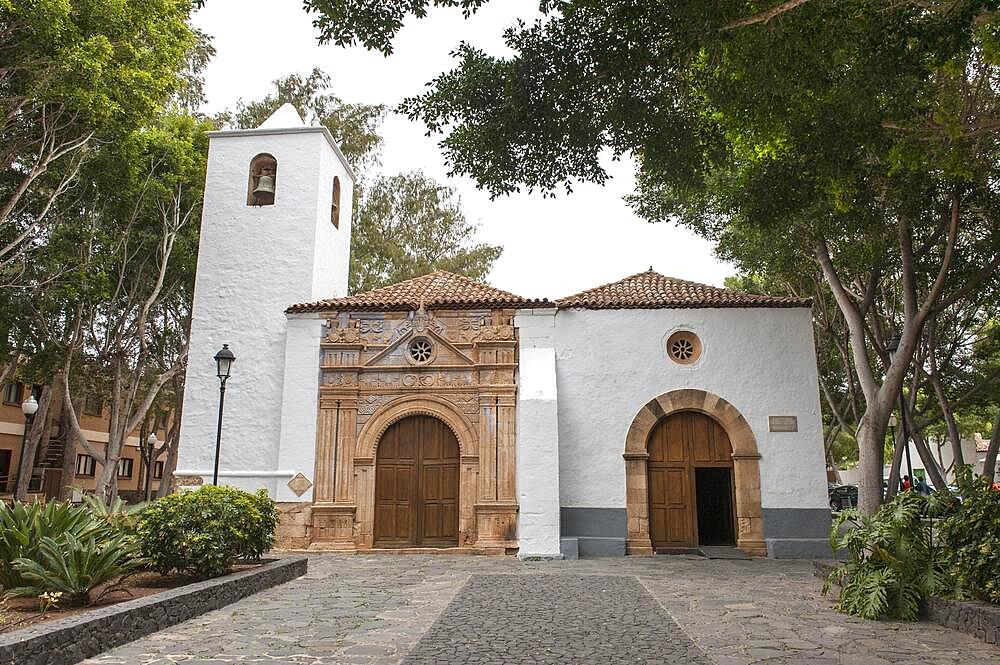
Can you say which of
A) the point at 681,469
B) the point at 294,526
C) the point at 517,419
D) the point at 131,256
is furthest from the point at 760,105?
the point at 131,256

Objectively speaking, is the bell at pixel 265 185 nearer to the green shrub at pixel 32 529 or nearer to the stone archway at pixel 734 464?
the stone archway at pixel 734 464

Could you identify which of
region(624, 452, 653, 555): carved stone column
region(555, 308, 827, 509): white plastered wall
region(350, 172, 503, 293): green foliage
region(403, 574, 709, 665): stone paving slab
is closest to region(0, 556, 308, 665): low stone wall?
region(403, 574, 709, 665): stone paving slab

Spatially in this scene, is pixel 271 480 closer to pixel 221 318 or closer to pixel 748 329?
pixel 221 318

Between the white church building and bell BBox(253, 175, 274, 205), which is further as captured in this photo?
bell BBox(253, 175, 274, 205)

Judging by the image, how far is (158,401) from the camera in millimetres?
24594

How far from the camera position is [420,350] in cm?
1409

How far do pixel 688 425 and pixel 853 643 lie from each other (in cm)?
779

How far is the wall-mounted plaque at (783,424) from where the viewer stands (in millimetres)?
13398

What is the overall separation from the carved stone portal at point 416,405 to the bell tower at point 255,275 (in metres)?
1.13

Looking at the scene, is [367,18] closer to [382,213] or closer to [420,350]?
[420,350]

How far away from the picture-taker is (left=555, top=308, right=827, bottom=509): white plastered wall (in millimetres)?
13328

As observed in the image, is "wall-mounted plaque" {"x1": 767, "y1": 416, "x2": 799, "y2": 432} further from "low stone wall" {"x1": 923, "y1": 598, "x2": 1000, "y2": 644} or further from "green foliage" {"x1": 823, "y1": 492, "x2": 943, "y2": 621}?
"low stone wall" {"x1": 923, "y1": 598, "x2": 1000, "y2": 644}

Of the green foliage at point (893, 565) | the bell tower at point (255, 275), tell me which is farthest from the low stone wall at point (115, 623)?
the green foliage at point (893, 565)

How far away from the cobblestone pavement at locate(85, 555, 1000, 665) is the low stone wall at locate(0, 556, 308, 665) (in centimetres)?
14
